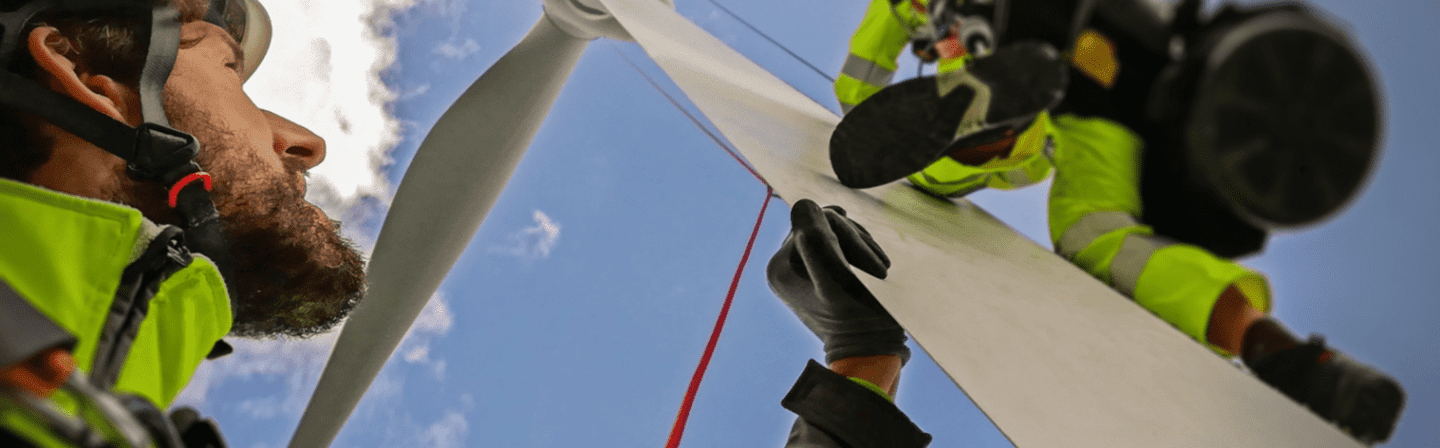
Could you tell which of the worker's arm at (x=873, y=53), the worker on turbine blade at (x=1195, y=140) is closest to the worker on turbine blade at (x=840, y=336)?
the worker on turbine blade at (x=1195, y=140)

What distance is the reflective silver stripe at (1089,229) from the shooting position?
51cm

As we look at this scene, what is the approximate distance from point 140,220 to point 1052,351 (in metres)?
0.72

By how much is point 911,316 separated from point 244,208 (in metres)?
0.76

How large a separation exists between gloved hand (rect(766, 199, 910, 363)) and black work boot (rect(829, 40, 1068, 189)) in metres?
0.06

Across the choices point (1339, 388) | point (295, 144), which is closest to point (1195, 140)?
point (1339, 388)

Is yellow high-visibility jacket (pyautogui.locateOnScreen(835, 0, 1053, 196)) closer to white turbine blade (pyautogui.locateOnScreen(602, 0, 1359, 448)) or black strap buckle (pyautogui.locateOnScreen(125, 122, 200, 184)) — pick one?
white turbine blade (pyautogui.locateOnScreen(602, 0, 1359, 448))

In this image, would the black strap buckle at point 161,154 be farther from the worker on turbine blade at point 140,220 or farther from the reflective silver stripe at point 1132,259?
the reflective silver stripe at point 1132,259

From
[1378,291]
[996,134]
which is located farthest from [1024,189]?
[1378,291]

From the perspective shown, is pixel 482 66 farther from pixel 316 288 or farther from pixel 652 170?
pixel 316 288

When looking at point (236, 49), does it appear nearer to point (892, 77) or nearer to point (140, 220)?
point (140, 220)

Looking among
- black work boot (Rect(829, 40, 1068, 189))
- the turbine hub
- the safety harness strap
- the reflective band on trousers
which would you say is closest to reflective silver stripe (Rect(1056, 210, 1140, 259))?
the reflective band on trousers

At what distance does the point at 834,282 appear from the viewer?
0.71 metres

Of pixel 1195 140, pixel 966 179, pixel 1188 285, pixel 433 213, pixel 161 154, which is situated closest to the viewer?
pixel 1195 140

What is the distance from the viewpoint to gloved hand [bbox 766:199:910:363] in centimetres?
65
